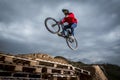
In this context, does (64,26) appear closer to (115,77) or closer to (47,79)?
(47,79)

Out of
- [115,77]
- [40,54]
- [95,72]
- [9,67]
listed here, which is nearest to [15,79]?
[9,67]

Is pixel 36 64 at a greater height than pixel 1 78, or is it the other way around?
pixel 36 64

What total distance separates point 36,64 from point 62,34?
3971mm

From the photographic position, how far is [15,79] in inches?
341

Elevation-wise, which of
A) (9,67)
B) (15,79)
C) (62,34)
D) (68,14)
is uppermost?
(68,14)

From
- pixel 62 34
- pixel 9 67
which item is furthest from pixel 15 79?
pixel 62 34

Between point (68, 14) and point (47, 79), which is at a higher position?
point (68, 14)

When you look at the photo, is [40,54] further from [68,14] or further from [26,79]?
[26,79]

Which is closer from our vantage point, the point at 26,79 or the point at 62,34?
the point at 26,79

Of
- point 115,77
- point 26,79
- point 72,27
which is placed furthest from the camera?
point 115,77

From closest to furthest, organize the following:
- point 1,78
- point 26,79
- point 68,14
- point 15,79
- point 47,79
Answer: point 1,78 < point 15,79 < point 26,79 < point 47,79 < point 68,14

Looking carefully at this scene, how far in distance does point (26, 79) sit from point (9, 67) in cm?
118

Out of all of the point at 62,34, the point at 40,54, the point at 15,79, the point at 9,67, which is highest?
the point at 62,34

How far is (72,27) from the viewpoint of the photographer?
1312 cm
